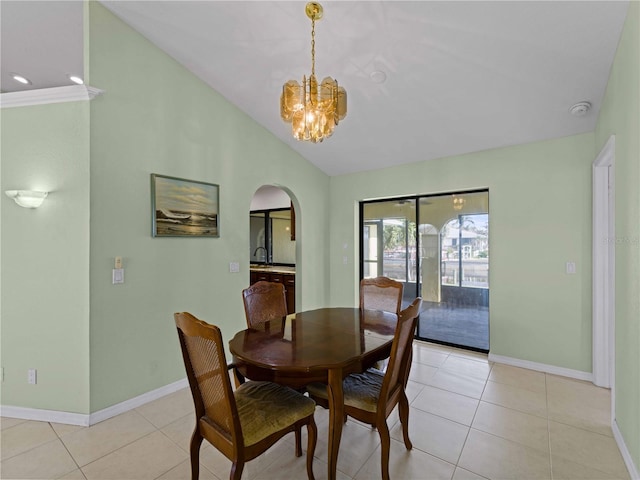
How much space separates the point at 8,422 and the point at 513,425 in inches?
150

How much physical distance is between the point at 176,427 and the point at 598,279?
12.4 ft

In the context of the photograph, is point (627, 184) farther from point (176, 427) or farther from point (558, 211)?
point (176, 427)

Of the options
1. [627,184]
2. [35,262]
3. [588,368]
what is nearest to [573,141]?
[627,184]

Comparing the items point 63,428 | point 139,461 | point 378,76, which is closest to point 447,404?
point 139,461

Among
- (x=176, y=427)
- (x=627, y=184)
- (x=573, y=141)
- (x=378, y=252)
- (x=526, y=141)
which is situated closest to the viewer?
(x=627, y=184)

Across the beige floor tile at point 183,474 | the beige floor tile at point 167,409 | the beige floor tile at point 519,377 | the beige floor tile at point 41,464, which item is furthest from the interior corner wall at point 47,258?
the beige floor tile at point 519,377

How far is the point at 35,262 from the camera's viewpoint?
7.92 feet

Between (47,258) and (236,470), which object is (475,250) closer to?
(236,470)

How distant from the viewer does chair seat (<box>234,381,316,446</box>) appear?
1.54m

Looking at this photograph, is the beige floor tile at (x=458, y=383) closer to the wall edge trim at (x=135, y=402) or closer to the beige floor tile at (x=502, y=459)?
the beige floor tile at (x=502, y=459)

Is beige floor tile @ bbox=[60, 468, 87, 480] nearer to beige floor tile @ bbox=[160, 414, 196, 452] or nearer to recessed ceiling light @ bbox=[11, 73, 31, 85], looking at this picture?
beige floor tile @ bbox=[160, 414, 196, 452]

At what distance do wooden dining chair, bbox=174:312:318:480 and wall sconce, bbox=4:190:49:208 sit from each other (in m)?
1.76

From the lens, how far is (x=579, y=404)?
101 inches

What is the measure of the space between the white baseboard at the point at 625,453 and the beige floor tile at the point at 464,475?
0.82m
